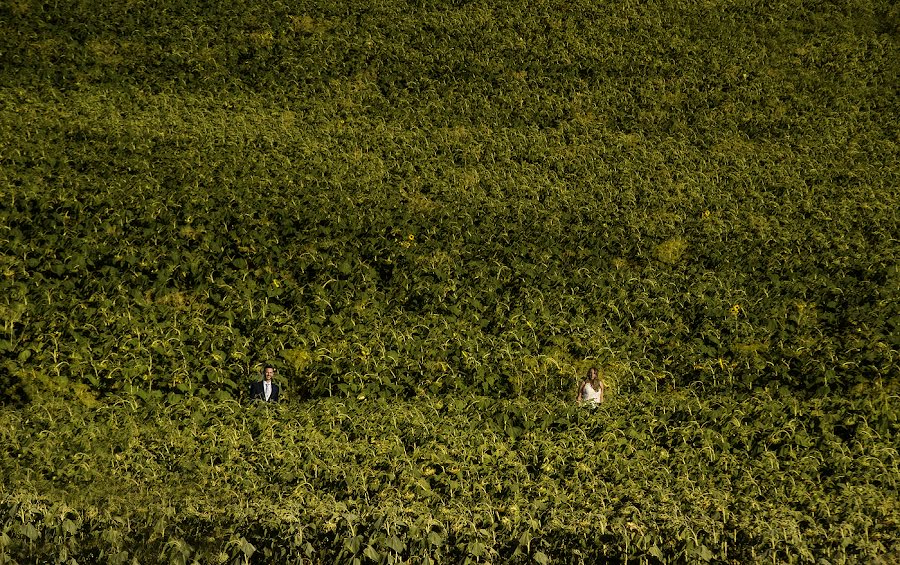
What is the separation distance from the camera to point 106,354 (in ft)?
47.8

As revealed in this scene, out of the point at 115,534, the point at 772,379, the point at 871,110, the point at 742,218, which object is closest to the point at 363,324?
Answer: the point at 772,379

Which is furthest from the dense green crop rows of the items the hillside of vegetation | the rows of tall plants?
the rows of tall plants

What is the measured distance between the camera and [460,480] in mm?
9945

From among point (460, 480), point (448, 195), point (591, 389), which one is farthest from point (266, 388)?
point (448, 195)

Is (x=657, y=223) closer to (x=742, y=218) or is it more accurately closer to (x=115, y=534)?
(x=742, y=218)

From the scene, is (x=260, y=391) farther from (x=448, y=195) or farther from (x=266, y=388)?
(x=448, y=195)

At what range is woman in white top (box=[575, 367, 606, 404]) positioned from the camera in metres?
13.8

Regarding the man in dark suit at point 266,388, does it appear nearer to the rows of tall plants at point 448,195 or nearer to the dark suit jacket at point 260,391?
the dark suit jacket at point 260,391

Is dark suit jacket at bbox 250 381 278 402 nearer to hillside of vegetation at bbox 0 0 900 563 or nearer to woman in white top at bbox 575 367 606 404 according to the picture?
hillside of vegetation at bbox 0 0 900 563

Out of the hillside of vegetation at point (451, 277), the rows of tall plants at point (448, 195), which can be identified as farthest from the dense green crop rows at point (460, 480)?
the rows of tall plants at point (448, 195)

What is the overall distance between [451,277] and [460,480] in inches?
352

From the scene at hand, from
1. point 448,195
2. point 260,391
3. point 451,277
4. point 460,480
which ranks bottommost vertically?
point 448,195

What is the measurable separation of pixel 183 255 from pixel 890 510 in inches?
549

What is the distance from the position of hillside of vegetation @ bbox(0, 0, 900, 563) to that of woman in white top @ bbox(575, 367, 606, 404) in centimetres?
55
